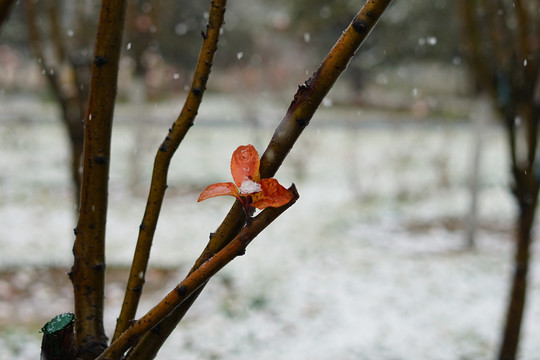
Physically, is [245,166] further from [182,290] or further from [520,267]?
[520,267]

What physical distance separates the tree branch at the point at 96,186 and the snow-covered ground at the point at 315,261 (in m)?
2.76

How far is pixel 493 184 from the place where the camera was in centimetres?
904

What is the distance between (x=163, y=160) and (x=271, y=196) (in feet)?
0.82

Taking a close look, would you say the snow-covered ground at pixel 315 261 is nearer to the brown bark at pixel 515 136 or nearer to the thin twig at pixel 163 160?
the brown bark at pixel 515 136

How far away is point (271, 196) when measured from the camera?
62 cm

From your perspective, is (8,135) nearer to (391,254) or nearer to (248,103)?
(248,103)

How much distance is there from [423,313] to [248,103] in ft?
26.9

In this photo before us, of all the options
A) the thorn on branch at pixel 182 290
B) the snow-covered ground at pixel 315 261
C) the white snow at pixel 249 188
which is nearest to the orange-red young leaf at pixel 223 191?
the white snow at pixel 249 188

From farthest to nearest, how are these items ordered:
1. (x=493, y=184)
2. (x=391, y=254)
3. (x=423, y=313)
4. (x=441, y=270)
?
(x=493, y=184) → (x=391, y=254) → (x=441, y=270) → (x=423, y=313)

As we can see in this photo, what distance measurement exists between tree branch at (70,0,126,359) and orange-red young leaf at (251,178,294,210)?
323 mm

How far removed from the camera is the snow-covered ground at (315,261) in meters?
3.70

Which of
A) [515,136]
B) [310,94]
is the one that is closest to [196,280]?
[310,94]

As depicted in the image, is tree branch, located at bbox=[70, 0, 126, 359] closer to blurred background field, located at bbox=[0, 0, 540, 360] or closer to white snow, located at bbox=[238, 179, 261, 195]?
white snow, located at bbox=[238, 179, 261, 195]

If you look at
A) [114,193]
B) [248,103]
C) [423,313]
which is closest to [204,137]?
[248,103]
